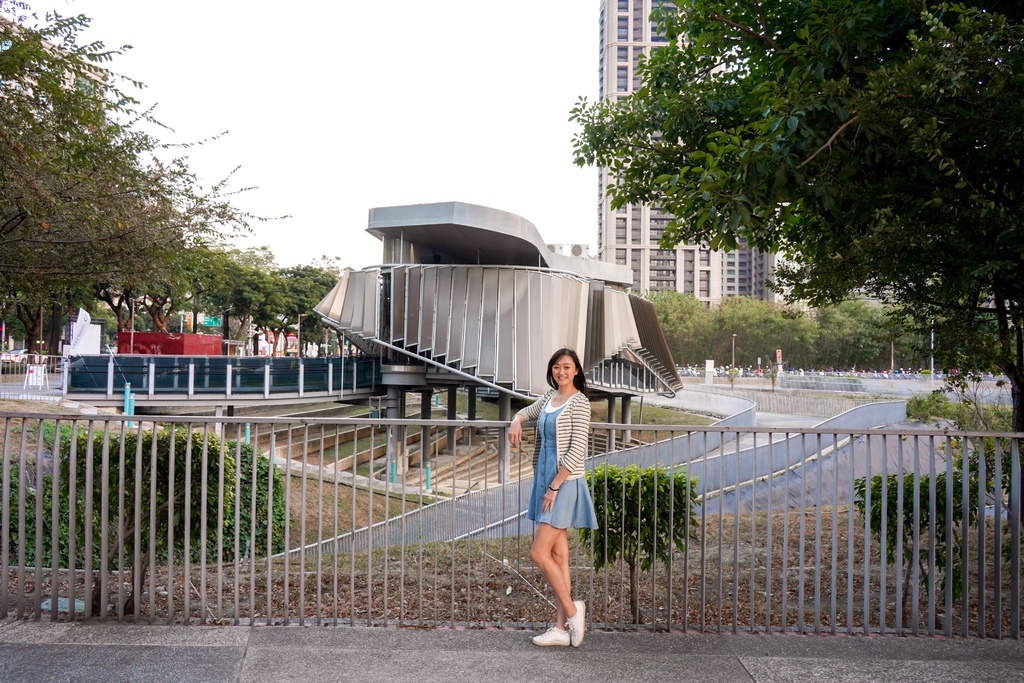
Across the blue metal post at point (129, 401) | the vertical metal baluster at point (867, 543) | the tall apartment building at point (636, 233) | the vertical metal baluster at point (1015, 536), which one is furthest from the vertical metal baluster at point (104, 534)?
the tall apartment building at point (636, 233)

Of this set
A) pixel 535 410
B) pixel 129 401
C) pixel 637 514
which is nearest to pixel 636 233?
pixel 129 401

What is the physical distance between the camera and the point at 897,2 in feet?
19.9

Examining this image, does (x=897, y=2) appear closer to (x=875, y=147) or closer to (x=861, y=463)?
(x=875, y=147)

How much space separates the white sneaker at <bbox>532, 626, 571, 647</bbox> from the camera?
4797 millimetres

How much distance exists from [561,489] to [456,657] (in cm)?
111

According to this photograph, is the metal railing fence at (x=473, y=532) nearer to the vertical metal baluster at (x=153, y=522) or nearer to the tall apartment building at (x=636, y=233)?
the vertical metal baluster at (x=153, y=522)

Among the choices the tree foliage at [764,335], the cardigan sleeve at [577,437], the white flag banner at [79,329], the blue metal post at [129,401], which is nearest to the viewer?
the cardigan sleeve at [577,437]

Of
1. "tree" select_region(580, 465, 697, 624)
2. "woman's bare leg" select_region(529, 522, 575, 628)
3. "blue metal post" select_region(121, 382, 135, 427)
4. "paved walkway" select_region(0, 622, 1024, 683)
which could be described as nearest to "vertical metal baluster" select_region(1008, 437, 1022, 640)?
"paved walkway" select_region(0, 622, 1024, 683)

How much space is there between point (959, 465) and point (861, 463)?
43.1 ft

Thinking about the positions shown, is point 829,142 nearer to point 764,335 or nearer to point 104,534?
point 104,534

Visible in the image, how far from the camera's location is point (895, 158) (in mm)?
6312

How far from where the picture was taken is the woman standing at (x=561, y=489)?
4.72m

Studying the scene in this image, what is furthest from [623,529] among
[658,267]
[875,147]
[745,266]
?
[745,266]

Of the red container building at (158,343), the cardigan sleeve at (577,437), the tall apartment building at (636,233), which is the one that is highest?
the tall apartment building at (636,233)
